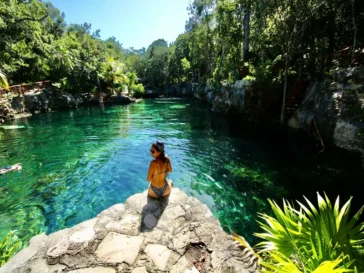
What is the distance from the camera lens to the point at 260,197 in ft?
25.3

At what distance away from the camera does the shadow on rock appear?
13.3ft

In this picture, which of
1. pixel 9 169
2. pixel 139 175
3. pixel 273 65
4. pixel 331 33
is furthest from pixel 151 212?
pixel 331 33

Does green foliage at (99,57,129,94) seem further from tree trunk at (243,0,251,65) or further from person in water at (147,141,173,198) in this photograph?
person in water at (147,141,173,198)

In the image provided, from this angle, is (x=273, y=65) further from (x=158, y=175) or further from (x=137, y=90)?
(x=137, y=90)

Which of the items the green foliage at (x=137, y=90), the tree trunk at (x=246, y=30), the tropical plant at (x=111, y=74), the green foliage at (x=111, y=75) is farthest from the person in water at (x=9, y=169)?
the green foliage at (x=137, y=90)

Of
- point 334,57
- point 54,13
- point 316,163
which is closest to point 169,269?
point 316,163

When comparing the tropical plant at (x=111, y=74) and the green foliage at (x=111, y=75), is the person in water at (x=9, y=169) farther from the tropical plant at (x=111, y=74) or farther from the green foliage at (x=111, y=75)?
the tropical plant at (x=111, y=74)

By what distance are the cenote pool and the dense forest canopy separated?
21.6 feet

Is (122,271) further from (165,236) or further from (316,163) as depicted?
(316,163)

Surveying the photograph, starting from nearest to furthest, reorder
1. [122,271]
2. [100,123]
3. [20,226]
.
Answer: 1. [122,271]
2. [20,226]
3. [100,123]

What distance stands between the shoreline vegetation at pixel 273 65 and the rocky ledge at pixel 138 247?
1.98 feet

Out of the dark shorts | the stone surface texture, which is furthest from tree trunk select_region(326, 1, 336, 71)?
the dark shorts

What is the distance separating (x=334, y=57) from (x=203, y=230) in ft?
50.9

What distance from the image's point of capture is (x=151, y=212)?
4461mm
